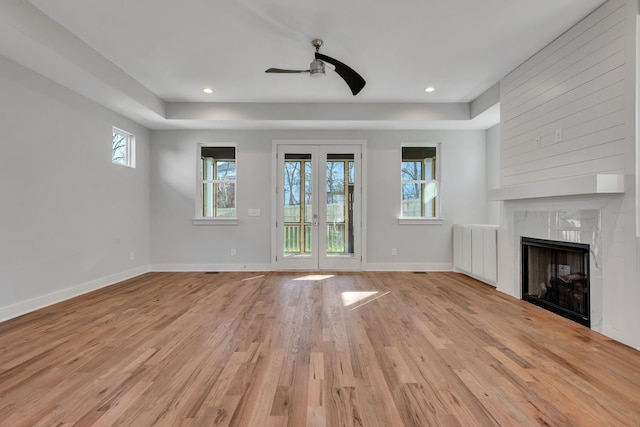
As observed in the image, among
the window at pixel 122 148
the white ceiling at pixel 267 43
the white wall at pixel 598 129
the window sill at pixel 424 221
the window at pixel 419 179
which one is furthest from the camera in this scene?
the window at pixel 419 179

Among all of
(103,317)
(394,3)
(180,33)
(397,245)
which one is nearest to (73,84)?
(180,33)

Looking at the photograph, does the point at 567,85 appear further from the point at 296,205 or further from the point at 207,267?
the point at 207,267

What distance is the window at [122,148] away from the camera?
465 centimetres

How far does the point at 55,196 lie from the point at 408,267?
5.20 metres

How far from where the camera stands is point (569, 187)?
8.89 ft

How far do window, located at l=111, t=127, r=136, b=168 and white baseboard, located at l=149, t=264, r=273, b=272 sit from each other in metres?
1.82

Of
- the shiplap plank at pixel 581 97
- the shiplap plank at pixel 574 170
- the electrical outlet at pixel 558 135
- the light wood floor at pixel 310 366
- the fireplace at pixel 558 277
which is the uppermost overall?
the shiplap plank at pixel 581 97

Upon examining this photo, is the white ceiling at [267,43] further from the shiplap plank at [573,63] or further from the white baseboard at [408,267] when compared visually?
the white baseboard at [408,267]

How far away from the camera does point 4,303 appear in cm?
294

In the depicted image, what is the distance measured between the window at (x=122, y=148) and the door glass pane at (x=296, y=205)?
8.32ft

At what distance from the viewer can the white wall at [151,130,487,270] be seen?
5469 millimetres

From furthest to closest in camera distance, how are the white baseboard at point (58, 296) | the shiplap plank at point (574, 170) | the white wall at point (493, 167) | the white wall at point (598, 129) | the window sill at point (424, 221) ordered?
the window sill at point (424, 221)
the white wall at point (493, 167)
the white baseboard at point (58, 296)
the shiplap plank at point (574, 170)
the white wall at point (598, 129)

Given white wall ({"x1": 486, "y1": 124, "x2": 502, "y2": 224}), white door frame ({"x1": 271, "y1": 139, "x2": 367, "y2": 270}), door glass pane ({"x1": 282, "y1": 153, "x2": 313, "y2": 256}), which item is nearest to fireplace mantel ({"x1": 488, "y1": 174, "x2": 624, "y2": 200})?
white wall ({"x1": 486, "y1": 124, "x2": 502, "y2": 224})

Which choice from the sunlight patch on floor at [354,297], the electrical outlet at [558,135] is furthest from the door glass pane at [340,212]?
the electrical outlet at [558,135]
